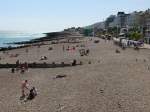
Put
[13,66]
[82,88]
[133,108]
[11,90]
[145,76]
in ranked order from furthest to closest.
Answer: [13,66] → [145,76] → [11,90] → [82,88] → [133,108]

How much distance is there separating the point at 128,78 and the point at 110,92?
217 inches

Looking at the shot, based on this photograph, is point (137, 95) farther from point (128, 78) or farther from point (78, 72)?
point (78, 72)

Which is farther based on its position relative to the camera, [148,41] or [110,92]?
[148,41]

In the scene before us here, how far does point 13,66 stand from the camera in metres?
42.3

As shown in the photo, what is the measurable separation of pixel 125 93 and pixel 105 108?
3428 millimetres

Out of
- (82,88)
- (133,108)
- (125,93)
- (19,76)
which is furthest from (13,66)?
(133,108)

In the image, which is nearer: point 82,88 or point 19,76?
point 82,88

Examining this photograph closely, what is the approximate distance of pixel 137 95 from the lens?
2281 centimetres

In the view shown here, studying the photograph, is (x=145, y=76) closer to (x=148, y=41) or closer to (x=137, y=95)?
(x=137, y=95)

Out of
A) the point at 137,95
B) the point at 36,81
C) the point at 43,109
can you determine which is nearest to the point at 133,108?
the point at 137,95

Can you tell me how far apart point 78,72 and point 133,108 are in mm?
14063

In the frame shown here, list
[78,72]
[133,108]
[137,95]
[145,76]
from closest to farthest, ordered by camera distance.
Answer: [133,108], [137,95], [145,76], [78,72]

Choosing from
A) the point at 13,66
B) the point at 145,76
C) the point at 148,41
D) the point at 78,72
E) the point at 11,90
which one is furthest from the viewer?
the point at 148,41

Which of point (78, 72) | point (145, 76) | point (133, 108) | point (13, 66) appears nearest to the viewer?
point (133, 108)
